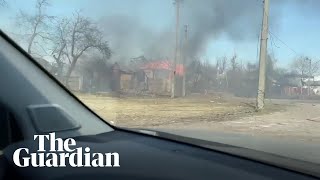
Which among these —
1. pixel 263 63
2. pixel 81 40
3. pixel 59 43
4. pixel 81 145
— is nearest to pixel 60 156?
pixel 81 145

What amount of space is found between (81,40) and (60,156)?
35.8 inches

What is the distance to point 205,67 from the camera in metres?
5.20

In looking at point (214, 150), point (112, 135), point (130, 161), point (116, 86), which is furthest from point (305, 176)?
point (116, 86)

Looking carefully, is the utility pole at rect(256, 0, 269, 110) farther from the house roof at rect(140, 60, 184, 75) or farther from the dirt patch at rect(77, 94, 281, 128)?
the house roof at rect(140, 60, 184, 75)

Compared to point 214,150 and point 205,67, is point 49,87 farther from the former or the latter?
point 205,67

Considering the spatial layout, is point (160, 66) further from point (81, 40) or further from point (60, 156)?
point (60, 156)

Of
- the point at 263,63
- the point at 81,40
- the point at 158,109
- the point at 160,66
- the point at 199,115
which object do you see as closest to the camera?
the point at 81,40

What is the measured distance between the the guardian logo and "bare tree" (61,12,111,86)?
0.58 metres

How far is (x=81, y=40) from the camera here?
7.36 ft

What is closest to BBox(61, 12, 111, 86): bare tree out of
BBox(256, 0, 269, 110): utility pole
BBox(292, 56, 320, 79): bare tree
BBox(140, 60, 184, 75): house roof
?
BBox(140, 60, 184, 75): house roof

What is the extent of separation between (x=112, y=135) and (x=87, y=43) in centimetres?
60

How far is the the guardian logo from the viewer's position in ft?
4.50

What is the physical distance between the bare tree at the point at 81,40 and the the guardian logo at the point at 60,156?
575 millimetres

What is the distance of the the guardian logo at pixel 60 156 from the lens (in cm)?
137
